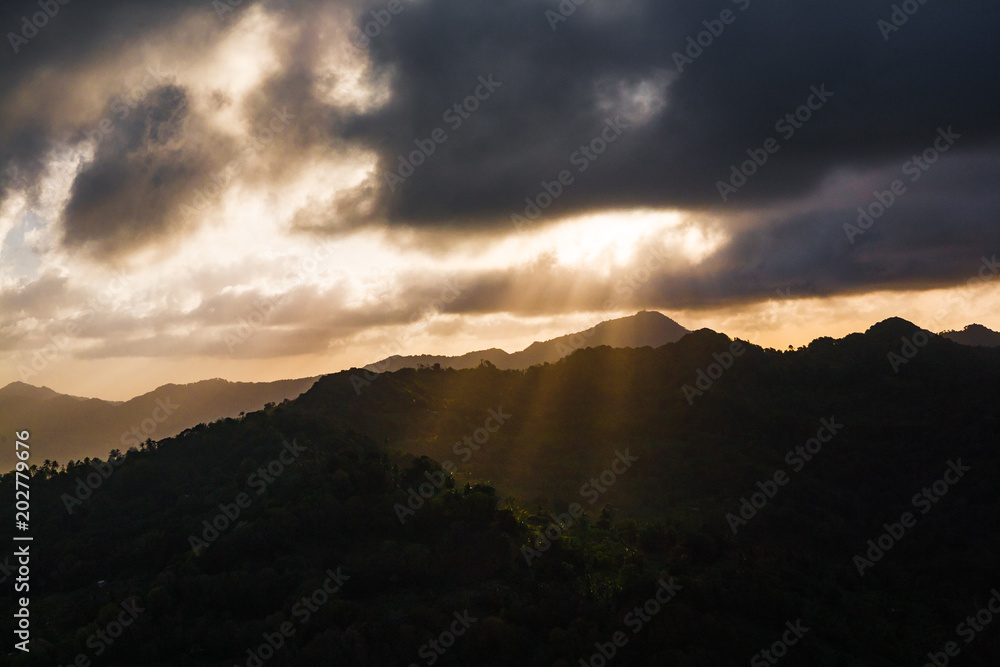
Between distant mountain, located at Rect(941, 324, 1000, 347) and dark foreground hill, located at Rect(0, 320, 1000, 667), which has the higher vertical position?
distant mountain, located at Rect(941, 324, 1000, 347)

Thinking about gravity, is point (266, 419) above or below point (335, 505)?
above

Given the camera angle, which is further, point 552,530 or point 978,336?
point 978,336

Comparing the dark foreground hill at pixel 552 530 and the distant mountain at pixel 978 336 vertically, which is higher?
the distant mountain at pixel 978 336

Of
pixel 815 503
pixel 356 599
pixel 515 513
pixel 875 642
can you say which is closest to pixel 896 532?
pixel 815 503

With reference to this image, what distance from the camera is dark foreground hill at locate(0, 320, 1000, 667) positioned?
1439 inches

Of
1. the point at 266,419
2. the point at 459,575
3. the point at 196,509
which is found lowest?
the point at 459,575

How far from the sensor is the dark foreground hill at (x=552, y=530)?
120ft

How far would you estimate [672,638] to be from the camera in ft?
115

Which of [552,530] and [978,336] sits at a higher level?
[978,336]

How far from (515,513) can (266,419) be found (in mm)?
33709

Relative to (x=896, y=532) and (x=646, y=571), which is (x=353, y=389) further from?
(x=896, y=532)

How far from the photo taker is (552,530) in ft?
173

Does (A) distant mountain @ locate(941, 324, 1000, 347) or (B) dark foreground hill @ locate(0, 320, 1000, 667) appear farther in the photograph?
(A) distant mountain @ locate(941, 324, 1000, 347)

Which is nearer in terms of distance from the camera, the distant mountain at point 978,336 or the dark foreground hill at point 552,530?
the dark foreground hill at point 552,530
